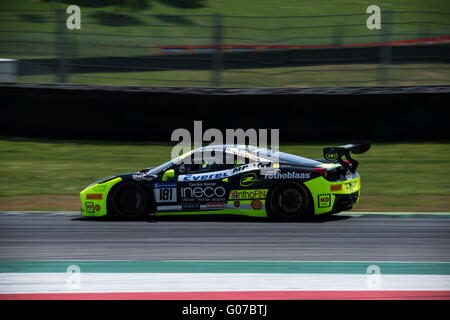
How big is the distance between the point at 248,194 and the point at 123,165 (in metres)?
4.93

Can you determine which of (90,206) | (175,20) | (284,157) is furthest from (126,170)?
(175,20)

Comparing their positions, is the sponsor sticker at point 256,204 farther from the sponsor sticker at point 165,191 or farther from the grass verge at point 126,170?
the grass verge at point 126,170

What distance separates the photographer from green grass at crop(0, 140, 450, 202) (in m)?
11.6

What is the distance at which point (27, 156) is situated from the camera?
1398 cm

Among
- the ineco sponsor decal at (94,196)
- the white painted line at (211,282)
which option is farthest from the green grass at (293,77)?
the white painted line at (211,282)

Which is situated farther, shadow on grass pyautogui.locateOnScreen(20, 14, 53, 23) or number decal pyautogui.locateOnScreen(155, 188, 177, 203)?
shadow on grass pyautogui.locateOnScreen(20, 14, 53, 23)

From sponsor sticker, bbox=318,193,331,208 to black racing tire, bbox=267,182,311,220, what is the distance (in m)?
0.15

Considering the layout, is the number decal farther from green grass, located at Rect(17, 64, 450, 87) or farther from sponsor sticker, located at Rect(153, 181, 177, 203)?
green grass, located at Rect(17, 64, 450, 87)

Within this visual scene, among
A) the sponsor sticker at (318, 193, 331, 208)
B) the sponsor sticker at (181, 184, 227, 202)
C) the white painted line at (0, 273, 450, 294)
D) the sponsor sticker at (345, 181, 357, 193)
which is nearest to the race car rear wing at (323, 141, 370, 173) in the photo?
the sponsor sticker at (345, 181, 357, 193)

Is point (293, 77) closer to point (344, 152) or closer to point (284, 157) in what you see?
point (344, 152)

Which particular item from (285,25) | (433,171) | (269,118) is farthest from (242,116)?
(433,171)

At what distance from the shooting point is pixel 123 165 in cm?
1310

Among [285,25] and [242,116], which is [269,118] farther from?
[285,25]
